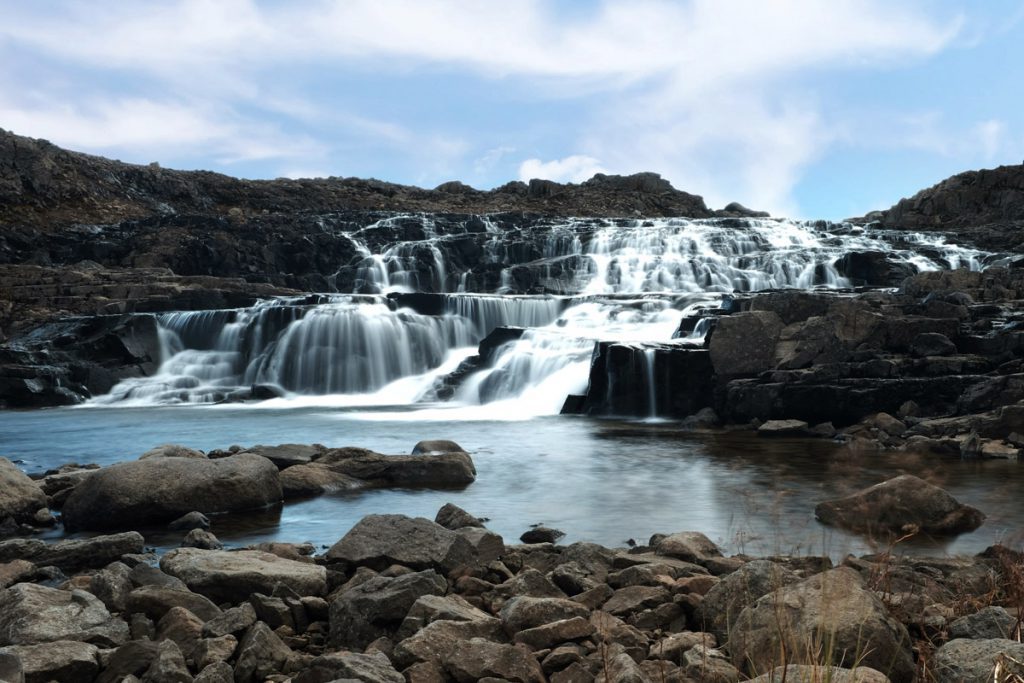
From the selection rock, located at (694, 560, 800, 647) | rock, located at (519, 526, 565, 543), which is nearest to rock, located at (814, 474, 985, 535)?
rock, located at (519, 526, 565, 543)

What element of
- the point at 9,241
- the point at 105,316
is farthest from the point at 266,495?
the point at 9,241

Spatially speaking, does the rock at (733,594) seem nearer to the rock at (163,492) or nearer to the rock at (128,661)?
the rock at (128,661)

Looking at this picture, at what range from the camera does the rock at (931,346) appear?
18453mm

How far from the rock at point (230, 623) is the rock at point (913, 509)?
19.2 ft

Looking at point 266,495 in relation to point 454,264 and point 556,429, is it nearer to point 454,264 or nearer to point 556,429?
point 556,429

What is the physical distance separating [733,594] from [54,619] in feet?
13.2

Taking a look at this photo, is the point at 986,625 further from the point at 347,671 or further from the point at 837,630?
the point at 347,671

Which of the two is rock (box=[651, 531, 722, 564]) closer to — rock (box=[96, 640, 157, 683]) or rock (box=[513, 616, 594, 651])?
rock (box=[513, 616, 594, 651])

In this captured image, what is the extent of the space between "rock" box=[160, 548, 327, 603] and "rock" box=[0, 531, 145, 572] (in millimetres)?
1398

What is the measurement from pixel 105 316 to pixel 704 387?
23320mm

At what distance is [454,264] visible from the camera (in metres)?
47.2

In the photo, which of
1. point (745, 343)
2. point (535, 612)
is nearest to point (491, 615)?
point (535, 612)

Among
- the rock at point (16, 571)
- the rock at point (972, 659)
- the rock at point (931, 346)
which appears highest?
the rock at point (931, 346)

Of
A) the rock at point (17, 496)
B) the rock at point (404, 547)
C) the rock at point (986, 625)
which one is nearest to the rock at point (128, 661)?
the rock at point (404, 547)
